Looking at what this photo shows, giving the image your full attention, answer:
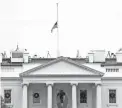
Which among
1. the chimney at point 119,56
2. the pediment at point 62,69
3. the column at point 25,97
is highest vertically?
the chimney at point 119,56

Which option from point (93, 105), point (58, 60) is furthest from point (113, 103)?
point (58, 60)

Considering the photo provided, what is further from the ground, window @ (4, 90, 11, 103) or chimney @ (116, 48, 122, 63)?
chimney @ (116, 48, 122, 63)

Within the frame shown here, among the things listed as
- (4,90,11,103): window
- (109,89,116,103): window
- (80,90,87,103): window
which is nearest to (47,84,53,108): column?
(80,90,87,103): window

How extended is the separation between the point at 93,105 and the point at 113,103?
2.22 m

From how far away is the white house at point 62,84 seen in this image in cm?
8569

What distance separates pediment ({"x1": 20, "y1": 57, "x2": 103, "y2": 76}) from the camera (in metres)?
85.8

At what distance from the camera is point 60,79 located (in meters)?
86.1

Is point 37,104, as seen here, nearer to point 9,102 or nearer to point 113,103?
point 9,102

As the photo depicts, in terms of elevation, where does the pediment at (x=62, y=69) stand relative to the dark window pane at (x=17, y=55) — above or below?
below

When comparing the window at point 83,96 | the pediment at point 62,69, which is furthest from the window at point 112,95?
the pediment at point 62,69

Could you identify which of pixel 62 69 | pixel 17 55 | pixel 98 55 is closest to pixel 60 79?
pixel 62 69

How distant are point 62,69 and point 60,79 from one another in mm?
1137

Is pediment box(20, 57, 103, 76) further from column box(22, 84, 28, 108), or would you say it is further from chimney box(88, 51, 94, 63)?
chimney box(88, 51, 94, 63)

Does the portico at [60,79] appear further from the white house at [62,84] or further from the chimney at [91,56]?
the chimney at [91,56]
